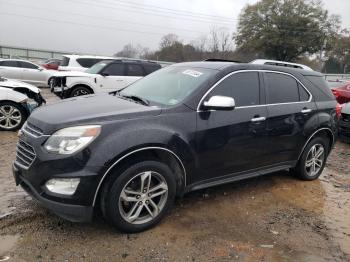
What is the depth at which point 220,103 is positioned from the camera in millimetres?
3760

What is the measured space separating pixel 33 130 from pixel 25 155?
26 centimetres

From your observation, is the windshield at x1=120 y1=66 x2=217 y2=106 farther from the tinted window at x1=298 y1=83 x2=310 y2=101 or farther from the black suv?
the tinted window at x1=298 y1=83 x2=310 y2=101

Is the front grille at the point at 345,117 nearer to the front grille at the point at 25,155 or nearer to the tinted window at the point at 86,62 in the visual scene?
the front grille at the point at 25,155

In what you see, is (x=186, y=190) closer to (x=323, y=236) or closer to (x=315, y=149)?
(x=323, y=236)

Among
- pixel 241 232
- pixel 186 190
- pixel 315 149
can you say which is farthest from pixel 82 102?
pixel 315 149

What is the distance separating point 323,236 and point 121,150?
243 cm

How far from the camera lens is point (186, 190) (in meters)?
3.89

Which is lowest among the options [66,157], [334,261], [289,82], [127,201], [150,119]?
[334,261]

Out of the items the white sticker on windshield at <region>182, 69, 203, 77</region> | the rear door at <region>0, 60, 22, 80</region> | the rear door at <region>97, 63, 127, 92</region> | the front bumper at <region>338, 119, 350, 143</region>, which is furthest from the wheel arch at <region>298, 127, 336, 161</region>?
the rear door at <region>0, 60, 22, 80</region>

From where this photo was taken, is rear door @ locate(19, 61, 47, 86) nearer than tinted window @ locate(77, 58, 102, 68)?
No

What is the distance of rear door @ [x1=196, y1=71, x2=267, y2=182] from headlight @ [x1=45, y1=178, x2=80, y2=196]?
1.37m

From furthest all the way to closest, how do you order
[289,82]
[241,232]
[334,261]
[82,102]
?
[289,82] < [82,102] < [241,232] < [334,261]

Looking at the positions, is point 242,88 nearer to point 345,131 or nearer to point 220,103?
point 220,103

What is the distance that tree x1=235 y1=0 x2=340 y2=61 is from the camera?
46688 mm
